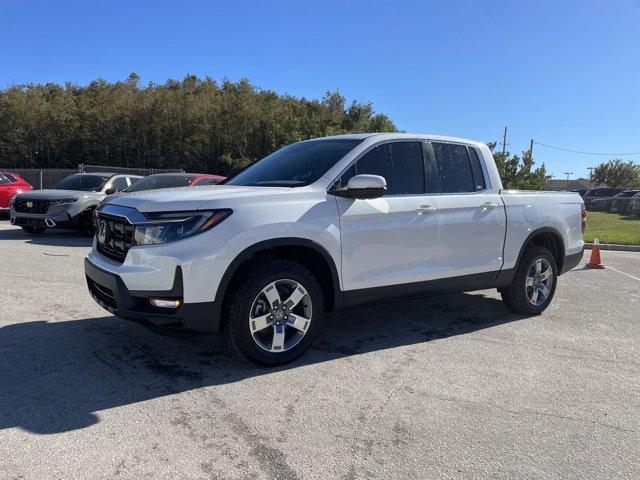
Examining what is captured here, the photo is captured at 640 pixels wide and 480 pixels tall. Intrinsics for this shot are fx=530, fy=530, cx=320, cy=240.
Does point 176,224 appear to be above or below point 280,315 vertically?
above

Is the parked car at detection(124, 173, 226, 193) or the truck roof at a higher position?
the truck roof

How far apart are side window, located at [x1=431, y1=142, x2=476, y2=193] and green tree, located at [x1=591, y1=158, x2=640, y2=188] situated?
83853 millimetres

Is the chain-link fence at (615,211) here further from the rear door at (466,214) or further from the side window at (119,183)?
the side window at (119,183)

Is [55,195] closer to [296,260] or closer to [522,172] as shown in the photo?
[296,260]

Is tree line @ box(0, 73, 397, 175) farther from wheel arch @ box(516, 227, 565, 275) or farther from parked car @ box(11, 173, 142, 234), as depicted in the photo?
wheel arch @ box(516, 227, 565, 275)

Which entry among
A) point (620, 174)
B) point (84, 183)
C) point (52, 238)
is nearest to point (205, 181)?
point (84, 183)

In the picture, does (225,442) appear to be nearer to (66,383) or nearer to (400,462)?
(400,462)

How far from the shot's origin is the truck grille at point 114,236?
3990 millimetres

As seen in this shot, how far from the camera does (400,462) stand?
2.86 meters

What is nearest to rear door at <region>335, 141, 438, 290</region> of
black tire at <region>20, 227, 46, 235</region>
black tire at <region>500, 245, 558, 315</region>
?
black tire at <region>500, 245, 558, 315</region>

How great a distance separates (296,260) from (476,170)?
2.39 m

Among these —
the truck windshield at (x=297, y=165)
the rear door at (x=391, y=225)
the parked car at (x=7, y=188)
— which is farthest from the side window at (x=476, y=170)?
the parked car at (x=7, y=188)

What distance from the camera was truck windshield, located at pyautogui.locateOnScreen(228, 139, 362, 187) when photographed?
4566 millimetres

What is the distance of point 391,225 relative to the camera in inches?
180
